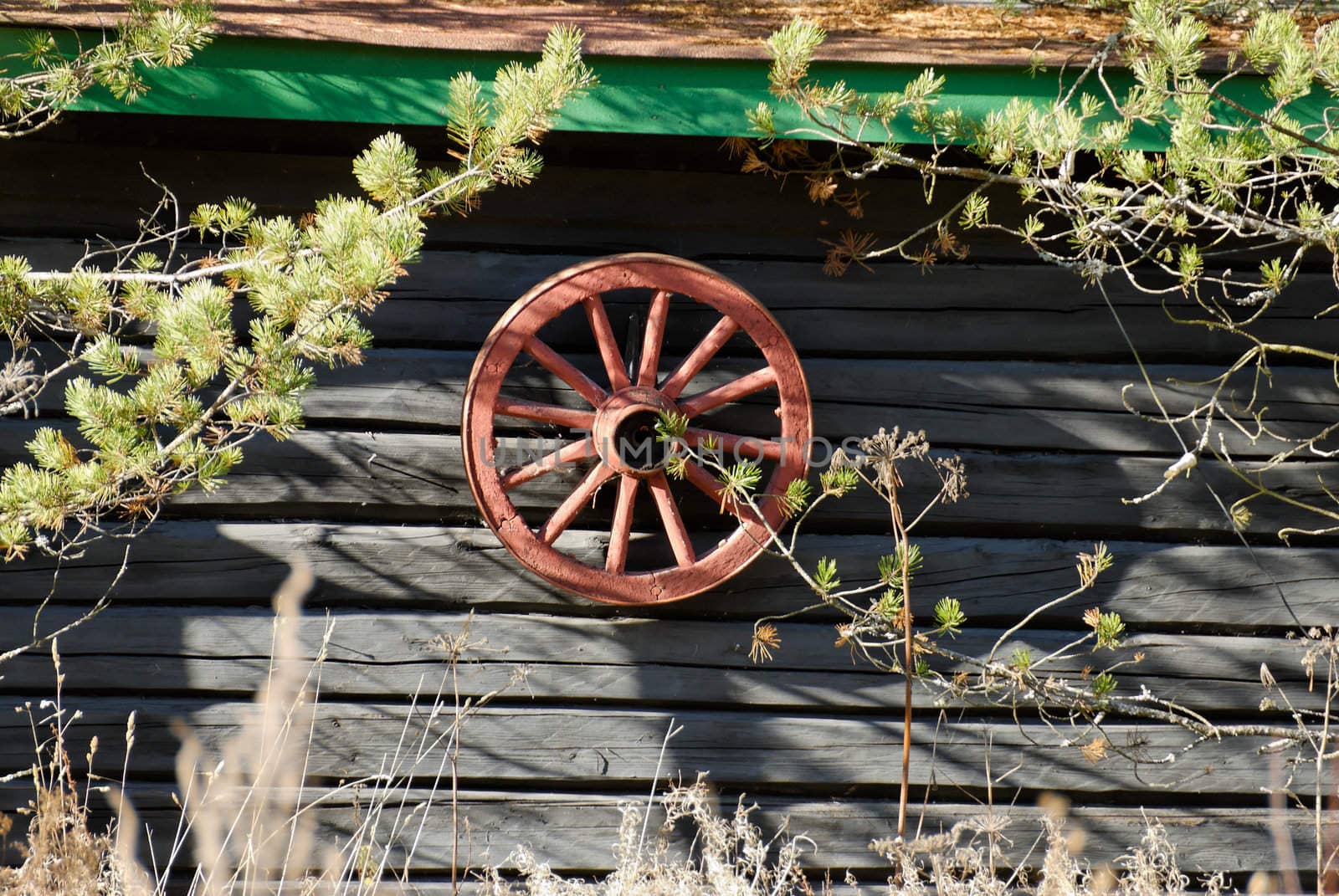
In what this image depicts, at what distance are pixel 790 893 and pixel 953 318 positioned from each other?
4.95 ft

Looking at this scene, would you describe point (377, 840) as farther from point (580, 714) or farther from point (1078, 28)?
point (1078, 28)

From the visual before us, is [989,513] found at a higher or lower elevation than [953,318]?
lower

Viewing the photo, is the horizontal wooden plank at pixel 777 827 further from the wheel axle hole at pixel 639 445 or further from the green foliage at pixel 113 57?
the green foliage at pixel 113 57

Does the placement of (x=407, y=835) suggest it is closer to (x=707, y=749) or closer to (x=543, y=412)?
(x=707, y=749)

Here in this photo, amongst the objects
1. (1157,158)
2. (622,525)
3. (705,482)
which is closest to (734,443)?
(705,482)

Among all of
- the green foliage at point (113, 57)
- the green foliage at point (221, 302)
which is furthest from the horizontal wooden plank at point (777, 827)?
the green foliage at point (113, 57)

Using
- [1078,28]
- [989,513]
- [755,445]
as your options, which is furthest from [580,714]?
[1078,28]

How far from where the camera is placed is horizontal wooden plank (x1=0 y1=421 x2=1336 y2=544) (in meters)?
2.43

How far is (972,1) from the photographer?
2436 millimetres

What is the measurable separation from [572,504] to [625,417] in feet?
0.82

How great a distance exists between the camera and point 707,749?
2.49 m

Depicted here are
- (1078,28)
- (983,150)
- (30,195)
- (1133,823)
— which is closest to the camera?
(983,150)

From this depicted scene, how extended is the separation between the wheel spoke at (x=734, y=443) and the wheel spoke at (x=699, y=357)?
0.35 feet

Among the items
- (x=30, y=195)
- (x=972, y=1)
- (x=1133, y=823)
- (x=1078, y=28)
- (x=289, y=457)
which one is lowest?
(x=1133, y=823)
